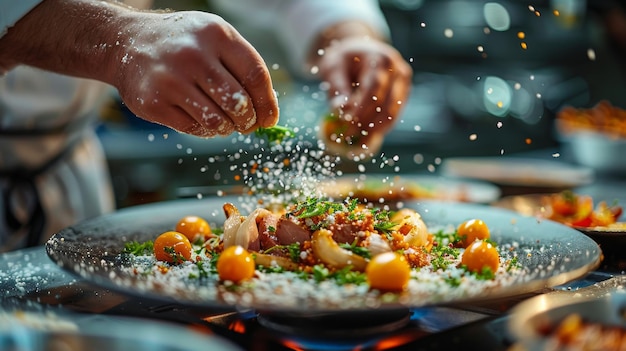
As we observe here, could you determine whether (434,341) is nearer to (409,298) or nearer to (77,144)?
(409,298)

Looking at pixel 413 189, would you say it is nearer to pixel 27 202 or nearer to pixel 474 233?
pixel 474 233

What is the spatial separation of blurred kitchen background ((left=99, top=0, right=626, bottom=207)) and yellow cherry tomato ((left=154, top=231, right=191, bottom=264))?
2.34 meters

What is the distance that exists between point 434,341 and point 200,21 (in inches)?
30.1

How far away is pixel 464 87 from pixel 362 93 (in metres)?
3.85

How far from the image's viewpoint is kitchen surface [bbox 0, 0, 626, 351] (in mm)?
1186

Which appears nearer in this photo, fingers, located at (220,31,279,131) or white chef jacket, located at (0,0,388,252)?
fingers, located at (220,31,279,131)

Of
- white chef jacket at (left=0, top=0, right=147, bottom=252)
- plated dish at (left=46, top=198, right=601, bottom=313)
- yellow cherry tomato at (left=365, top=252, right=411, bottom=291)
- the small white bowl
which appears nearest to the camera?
plated dish at (left=46, top=198, right=601, bottom=313)

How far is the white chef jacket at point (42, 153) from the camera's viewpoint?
7.47ft

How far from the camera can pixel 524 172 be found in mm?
3391

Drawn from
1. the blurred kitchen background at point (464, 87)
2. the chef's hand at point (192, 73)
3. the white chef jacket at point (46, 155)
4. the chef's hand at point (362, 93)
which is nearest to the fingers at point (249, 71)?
the chef's hand at point (192, 73)

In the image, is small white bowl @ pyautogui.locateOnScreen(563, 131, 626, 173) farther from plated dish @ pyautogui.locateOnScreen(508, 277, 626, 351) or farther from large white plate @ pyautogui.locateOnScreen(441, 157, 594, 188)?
plated dish @ pyautogui.locateOnScreen(508, 277, 626, 351)

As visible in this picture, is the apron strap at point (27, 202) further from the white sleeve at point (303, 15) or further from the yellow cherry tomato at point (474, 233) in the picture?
the yellow cherry tomato at point (474, 233)

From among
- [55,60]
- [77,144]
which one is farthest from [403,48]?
[55,60]

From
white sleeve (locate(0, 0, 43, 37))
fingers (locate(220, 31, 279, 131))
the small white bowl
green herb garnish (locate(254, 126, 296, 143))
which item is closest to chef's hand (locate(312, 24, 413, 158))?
green herb garnish (locate(254, 126, 296, 143))
